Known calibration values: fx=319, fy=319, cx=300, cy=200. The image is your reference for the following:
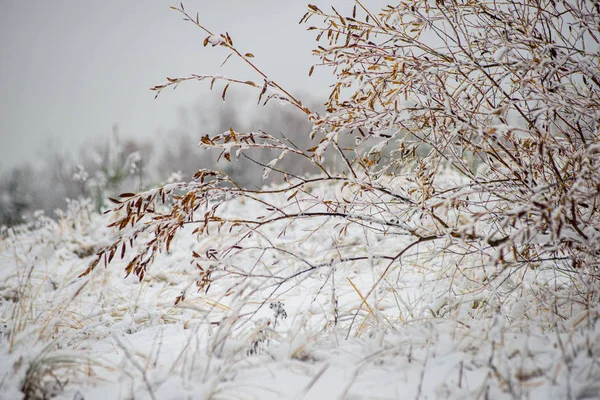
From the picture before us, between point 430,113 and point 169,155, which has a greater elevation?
point 169,155

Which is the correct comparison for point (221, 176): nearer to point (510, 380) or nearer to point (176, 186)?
point (176, 186)

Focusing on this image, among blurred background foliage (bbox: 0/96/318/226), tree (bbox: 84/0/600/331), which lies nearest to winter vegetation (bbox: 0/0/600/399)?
tree (bbox: 84/0/600/331)

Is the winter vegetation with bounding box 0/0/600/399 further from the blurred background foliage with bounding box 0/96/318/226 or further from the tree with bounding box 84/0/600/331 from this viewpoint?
the blurred background foliage with bounding box 0/96/318/226

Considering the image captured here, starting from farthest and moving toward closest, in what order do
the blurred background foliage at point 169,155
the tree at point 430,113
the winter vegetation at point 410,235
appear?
the blurred background foliage at point 169,155
the tree at point 430,113
the winter vegetation at point 410,235

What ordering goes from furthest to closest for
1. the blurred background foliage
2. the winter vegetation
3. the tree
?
1. the blurred background foliage
2. the tree
3. the winter vegetation

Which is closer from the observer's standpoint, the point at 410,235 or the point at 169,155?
the point at 410,235

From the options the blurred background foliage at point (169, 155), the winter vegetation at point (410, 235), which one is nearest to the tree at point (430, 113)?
the winter vegetation at point (410, 235)

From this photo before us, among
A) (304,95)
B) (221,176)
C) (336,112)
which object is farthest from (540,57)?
(304,95)

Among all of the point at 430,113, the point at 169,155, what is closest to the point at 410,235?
the point at 430,113

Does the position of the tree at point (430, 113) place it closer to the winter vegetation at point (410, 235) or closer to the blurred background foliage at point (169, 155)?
the winter vegetation at point (410, 235)

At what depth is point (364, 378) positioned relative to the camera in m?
1.16

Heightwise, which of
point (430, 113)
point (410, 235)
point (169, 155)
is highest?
point (169, 155)

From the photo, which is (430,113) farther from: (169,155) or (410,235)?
(169,155)

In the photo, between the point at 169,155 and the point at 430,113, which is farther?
the point at 169,155
